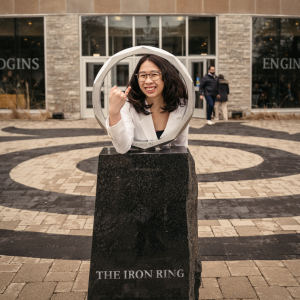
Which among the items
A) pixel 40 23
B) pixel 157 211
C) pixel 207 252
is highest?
pixel 40 23

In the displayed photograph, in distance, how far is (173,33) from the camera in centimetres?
1850

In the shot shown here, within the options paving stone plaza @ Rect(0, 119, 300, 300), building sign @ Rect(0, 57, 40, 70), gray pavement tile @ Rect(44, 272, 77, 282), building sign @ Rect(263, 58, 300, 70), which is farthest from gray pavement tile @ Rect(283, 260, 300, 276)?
building sign @ Rect(0, 57, 40, 70)

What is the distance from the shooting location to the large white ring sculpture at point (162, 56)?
291cm

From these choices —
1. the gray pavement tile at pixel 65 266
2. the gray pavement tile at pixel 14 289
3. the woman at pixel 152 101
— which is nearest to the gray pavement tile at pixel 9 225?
the gray pavement tile at pixel 65 266

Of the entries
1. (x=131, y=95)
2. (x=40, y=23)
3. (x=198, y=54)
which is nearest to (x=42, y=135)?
(x=40, y=23)

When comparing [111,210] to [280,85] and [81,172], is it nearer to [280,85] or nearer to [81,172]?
[81,172]

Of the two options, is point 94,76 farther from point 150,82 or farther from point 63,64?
point 150,82

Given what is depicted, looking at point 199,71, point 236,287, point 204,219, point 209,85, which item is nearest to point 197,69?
point 199,71

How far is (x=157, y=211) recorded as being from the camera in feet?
9.74

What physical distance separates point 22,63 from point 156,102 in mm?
16721

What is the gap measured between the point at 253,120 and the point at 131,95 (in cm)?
1563

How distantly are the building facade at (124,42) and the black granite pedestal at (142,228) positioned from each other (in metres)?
15.5

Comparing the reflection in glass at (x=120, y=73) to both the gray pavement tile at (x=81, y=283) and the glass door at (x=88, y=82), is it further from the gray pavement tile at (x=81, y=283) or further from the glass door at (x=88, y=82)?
the gray pavement tile at (x=81, y=283)

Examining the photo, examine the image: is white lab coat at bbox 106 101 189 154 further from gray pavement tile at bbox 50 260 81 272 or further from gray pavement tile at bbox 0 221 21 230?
gray pavement tile at bbox 0 221 21 230
